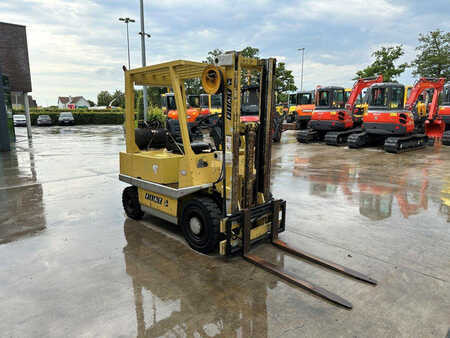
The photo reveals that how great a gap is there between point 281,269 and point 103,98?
10044cm

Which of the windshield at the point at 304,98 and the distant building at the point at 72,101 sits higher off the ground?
the distant building at the point at 72,101

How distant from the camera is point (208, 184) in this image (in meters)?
4.27

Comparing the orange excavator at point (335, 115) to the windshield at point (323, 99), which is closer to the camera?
the orange excavator at point (335, 115)

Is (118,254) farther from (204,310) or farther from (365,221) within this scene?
(365,221)

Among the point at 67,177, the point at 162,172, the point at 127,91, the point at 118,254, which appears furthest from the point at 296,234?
the point at 67,177

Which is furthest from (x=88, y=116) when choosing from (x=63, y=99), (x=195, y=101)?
(x=63, y=99)

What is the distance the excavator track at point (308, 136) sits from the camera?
1755 cm

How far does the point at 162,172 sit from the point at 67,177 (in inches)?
219

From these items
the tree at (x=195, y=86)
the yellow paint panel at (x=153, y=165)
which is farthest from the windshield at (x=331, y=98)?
the yellow paint panel at (x=153, y=165)

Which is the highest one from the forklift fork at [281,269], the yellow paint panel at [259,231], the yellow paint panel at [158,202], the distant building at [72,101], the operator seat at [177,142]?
the distant building at [72,101]

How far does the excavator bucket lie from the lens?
50.9 ft

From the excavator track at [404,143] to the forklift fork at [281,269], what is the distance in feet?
35.5

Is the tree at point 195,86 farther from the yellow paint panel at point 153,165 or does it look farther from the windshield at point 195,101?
the yellow paint panel at point 153,165

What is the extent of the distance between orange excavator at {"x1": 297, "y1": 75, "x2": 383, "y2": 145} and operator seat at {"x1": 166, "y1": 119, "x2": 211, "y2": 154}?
1274 centimetres
